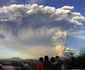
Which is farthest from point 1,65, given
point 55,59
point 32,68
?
point 55,59

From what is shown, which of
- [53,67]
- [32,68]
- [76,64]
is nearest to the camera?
[53,67]

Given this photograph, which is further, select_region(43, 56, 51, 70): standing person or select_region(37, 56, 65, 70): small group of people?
select_region(43, 56, 51, 70): standing person

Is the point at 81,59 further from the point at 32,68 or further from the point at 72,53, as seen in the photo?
the point at 32,68

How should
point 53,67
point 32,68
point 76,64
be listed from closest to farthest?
1. point 53,67
2. point 32,68
3. point 76,64

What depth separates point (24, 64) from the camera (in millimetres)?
25219

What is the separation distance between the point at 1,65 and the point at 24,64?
1774mm

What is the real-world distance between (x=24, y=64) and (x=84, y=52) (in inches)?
489

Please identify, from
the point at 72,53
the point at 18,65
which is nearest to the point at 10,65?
the point at 18,65

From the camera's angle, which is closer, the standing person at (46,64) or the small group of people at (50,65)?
the small group of people at (50,65)

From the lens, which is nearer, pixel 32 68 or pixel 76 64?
pixel 32 68

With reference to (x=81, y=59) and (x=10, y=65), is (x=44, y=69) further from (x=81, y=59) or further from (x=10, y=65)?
(x=81, y=59)

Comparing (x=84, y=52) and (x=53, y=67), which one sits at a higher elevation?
(x=84, y=52)

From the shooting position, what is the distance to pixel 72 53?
35781mm

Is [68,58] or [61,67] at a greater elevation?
[68,58]
